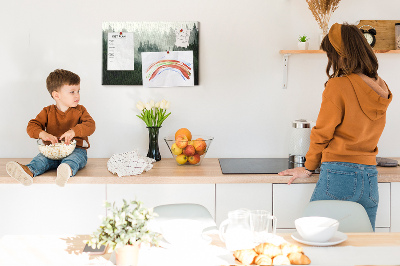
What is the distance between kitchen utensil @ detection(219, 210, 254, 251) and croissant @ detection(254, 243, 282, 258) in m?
0.04

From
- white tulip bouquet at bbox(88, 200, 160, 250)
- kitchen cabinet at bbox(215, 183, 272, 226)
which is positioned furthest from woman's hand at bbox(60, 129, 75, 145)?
white tulip bouquet at bbox(88, 200, 160, 250)

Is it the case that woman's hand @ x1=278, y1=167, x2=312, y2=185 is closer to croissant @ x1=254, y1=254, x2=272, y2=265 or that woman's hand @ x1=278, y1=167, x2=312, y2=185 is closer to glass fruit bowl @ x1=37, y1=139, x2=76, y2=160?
glass fruit bowl @ x1=37, y1=139, x2=76, y2=160

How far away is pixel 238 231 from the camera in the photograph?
140cm

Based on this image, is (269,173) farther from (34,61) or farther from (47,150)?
(34,61)

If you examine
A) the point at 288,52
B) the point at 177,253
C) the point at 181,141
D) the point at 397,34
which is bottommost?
the point at 177,253

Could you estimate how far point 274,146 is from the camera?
319 cm

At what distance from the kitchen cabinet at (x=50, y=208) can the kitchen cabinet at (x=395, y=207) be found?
1.49 meters

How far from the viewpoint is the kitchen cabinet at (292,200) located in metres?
2.59

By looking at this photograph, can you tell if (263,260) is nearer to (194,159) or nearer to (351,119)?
(351,119)

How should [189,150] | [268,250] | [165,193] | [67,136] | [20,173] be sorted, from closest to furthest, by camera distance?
1. [268,250]
2. [20,173]
3. [165,193]
4. [67,136]
5. [189,150]

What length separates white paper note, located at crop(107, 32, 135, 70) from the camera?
307 cm

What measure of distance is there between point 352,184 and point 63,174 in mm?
1381

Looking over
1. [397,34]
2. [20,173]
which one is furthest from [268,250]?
[397,34]

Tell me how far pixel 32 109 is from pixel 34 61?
0.97 ft
